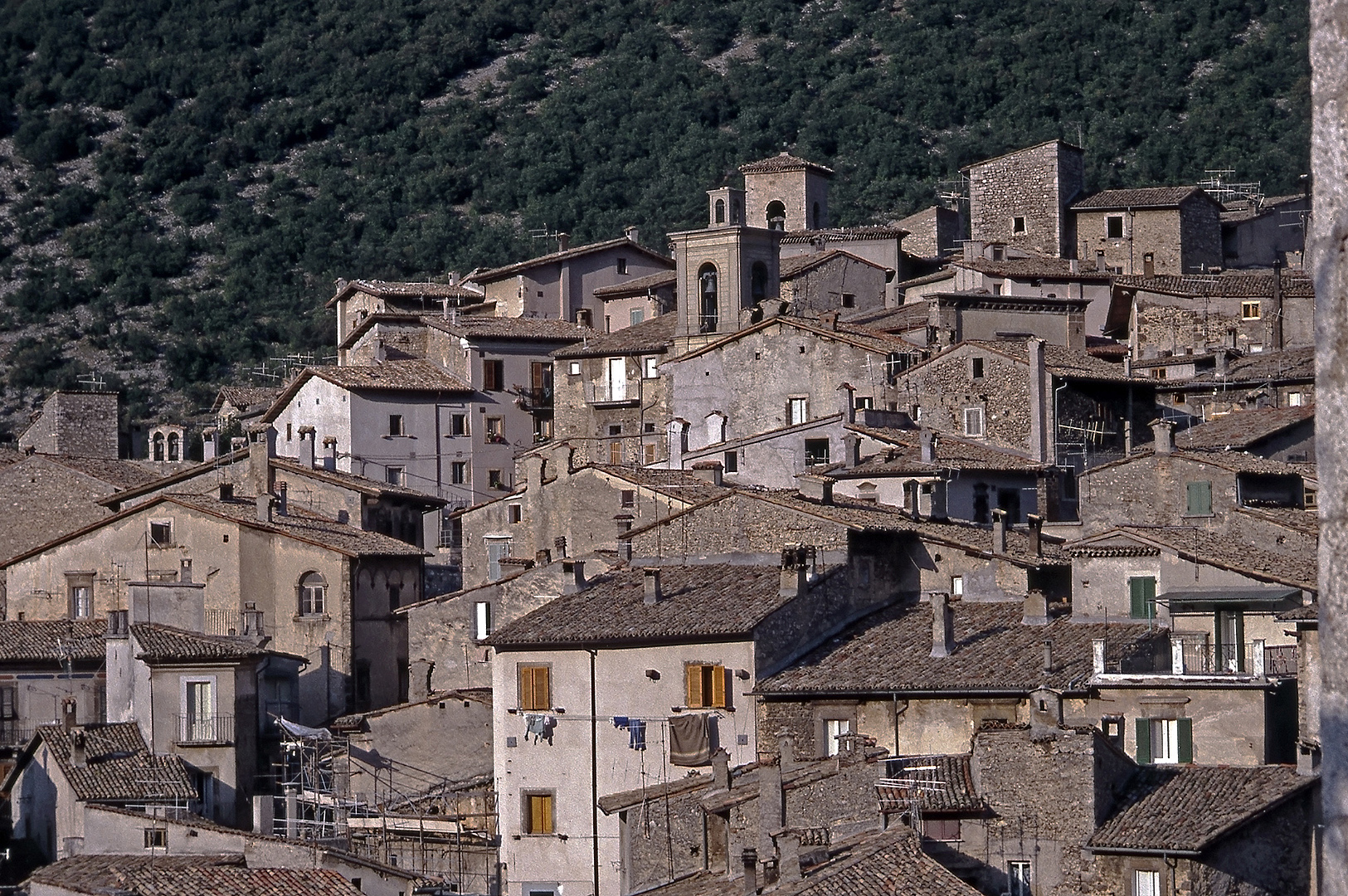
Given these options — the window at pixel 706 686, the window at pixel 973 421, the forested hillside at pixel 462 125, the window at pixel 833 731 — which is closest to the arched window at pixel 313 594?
the window at pixel 706 686

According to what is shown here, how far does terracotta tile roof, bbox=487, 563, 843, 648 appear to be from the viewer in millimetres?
34844

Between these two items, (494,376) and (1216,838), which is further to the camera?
(494,376)

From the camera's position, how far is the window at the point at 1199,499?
1572 inches

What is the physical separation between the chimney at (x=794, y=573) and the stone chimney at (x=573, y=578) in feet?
13.7

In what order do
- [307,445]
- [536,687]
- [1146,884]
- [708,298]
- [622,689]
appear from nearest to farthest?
[1146,884] < [622,689] < [536,687] < [307,445] < [708,298]

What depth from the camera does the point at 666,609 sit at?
118 ft

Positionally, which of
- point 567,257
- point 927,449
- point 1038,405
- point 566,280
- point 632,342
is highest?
point 567,257

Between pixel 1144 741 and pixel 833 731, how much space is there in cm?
428

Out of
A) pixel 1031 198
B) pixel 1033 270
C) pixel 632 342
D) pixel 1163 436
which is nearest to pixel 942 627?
pixel 1163 436

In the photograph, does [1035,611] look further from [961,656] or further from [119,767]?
[119,767]

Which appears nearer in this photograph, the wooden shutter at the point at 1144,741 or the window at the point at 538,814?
the wooden shutter at the point at 1144,741

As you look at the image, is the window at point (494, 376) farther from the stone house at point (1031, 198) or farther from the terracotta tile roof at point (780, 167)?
the terracotta tile roof at point (780, 167)

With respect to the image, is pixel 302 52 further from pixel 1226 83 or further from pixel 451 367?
pixel 451 367

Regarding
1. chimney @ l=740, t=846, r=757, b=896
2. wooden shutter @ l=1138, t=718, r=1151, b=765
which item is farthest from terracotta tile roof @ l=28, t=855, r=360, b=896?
wooden shutter @ l=1138, t=718, r=1151, b=765
